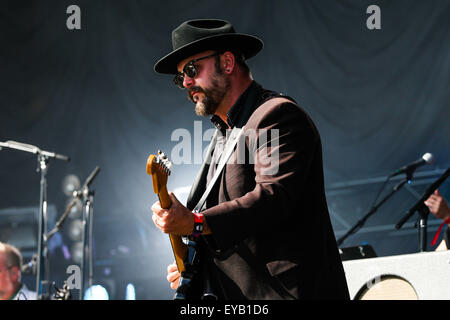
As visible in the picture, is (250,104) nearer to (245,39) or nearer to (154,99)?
(245,39)

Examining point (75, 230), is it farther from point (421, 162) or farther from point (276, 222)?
point (276, 222)

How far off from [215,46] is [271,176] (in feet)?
2.47

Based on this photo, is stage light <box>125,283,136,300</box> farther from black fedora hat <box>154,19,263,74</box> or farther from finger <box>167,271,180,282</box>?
black fedora hat <box>154,19,263,74</box>

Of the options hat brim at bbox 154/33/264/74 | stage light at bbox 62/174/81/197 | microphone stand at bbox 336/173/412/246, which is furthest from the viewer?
stage light at bbox 62/174/81/197

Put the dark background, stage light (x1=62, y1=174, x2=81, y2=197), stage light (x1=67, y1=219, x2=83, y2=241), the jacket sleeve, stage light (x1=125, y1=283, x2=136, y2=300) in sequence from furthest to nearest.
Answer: stage light (x1=62, y1=174, x2=81, y2=197) < stage light (x1=67, y1=219, x2=83, y2=241) < stage light (x1=125, y1=283, x2=136, y2=300) < the dark background < the jacket sleeve

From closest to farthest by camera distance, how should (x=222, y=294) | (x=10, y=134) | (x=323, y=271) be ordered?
(x=323, y=271)
(x=222, y=294)
(x=10, y=134)

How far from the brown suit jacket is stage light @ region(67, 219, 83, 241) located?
648cm

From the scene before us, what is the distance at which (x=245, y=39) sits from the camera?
7.60 feet

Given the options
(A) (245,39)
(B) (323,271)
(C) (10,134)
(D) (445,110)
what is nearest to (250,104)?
(A) (245,39)

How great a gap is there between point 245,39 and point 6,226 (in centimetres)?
676

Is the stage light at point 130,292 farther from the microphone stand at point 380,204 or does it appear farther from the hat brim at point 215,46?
the hat brim at point 215,46

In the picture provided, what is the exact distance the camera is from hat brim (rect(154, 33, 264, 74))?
2.23m

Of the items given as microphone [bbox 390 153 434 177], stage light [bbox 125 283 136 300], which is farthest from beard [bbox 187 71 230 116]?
stage light [bbox 125 283 136 300]
